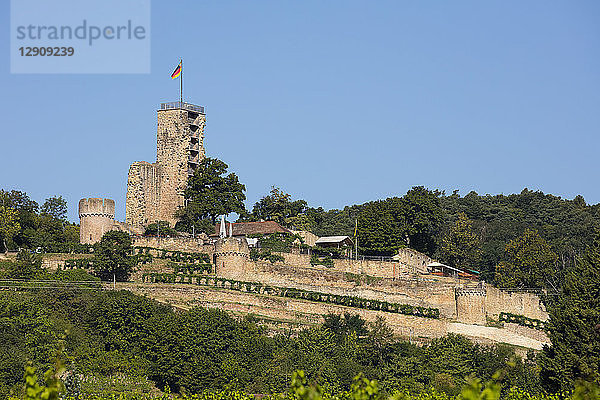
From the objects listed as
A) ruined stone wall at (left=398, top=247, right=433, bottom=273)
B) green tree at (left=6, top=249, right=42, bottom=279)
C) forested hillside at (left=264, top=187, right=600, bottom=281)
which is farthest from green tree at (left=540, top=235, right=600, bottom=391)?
green tree at (left=6, top=249, right=42, bottom=279)

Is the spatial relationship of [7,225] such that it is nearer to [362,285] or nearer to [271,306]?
[271,306]

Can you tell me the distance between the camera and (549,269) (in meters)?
55.4

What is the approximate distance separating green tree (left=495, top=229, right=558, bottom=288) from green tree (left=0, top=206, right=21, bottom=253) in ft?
92.0

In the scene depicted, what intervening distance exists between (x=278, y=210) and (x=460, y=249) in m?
13.6

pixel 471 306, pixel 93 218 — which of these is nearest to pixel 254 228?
pixel 93 218

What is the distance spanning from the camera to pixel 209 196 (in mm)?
59594

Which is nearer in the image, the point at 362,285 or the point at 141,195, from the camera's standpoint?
the point at 362,285

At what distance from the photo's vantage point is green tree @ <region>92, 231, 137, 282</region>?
46938 mm

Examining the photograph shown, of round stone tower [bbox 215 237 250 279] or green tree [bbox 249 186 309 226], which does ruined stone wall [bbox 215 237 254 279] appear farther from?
green tree [bbox 249 186 309 226]

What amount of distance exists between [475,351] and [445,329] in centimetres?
286

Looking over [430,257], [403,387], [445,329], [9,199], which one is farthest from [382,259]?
[9,199]

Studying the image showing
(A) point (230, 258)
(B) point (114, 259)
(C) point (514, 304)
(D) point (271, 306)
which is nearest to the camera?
(D) point (271, 306)

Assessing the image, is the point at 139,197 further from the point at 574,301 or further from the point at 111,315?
the point at 574,301

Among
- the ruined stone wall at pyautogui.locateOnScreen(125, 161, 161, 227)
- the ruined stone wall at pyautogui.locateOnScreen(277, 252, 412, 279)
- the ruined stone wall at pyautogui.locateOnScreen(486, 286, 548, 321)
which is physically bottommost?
the ruined stone wall at pyautogui.locateOnScreen(486, 286, 548, 321)
